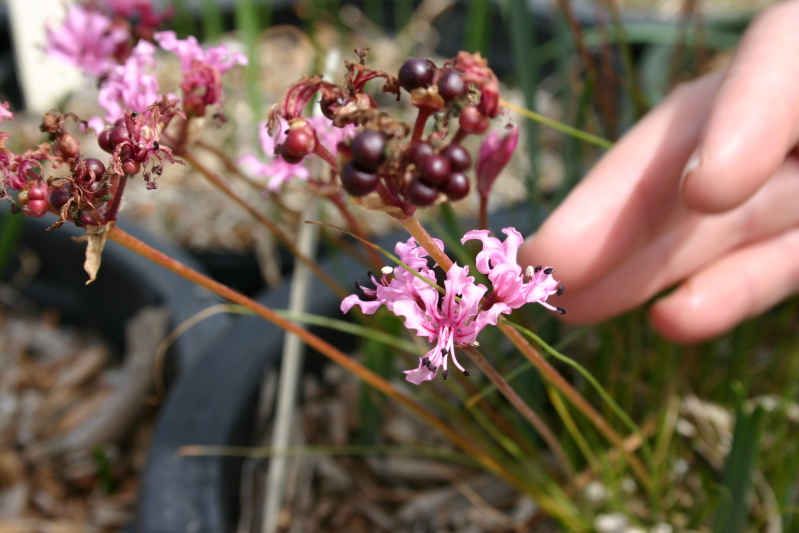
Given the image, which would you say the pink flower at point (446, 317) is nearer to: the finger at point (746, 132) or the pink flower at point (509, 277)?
the pink flower at point (509, 277)

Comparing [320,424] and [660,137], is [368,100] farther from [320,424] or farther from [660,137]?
[320,424]

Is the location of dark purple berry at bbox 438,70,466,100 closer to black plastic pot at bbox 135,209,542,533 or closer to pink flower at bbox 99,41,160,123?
pink flower at bbox 99,41,160,123

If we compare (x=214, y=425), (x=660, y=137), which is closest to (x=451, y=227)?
(x=660, y=137)

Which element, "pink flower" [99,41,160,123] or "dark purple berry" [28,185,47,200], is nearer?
"dark purple berry" [28,185,47,200]

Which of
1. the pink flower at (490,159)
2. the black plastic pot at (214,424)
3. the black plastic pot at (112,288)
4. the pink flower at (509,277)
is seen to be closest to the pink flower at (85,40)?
the black plastic pot at (112,288)

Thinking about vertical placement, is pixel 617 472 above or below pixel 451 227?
below

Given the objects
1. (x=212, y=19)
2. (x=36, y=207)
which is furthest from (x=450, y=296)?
(x=212, y=19)

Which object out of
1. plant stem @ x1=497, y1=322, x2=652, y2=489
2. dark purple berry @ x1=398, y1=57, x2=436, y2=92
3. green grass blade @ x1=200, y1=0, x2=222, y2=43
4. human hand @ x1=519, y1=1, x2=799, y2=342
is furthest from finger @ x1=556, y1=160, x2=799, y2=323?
green grass blade @ x1=200, y1=0, x2=222, y2=43

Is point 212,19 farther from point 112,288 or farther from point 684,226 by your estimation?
point 684,226
